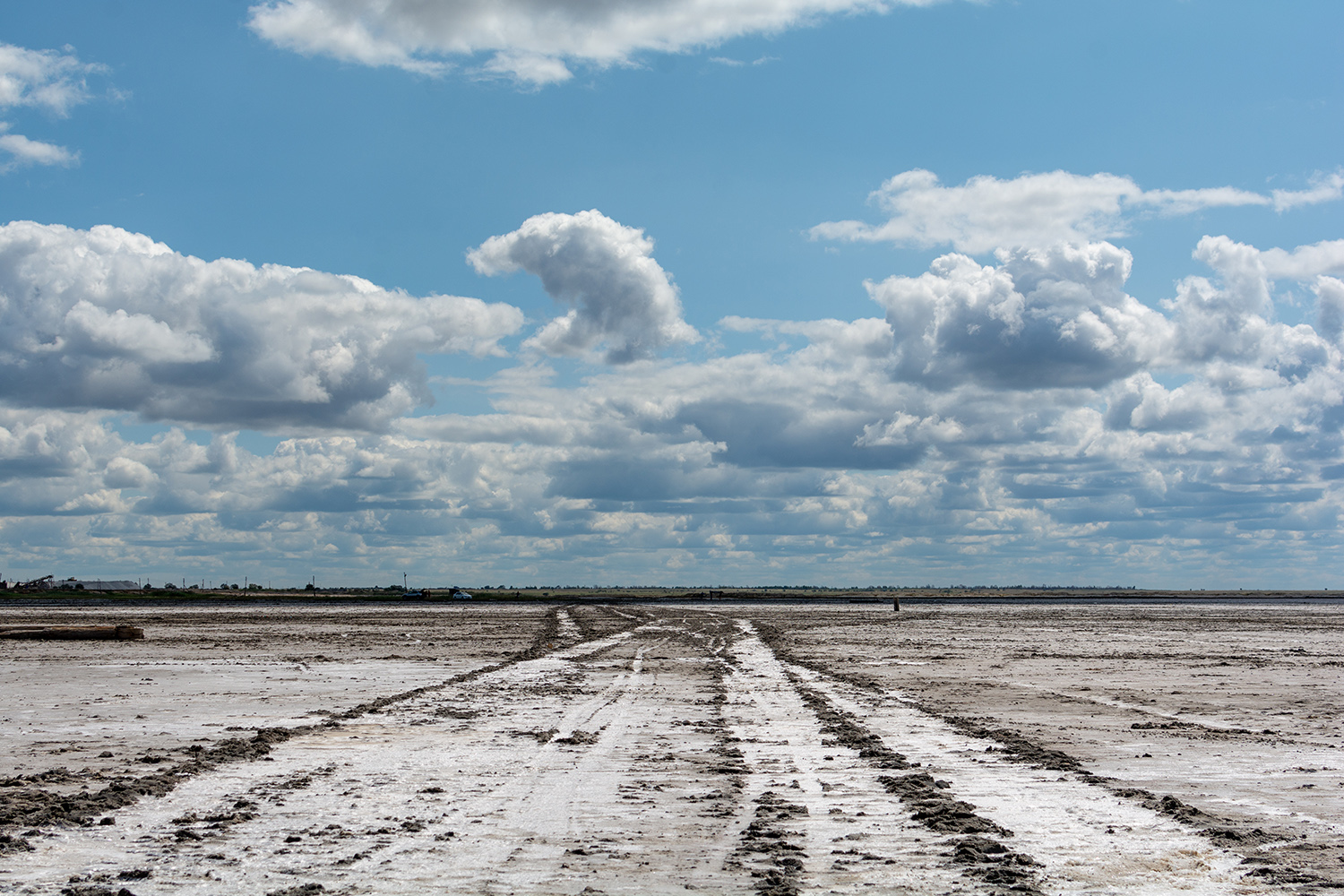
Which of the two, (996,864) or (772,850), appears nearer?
(996,864)

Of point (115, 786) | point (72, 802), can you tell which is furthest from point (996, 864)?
point (115, 786)

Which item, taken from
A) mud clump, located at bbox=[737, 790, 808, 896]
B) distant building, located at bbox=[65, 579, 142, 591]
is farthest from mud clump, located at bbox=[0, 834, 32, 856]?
distant building, located at bbox=[65, 579, 142, 591]

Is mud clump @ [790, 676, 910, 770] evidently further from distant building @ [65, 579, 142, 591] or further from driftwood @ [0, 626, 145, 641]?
distant building @ [65, 579, 142, 591]

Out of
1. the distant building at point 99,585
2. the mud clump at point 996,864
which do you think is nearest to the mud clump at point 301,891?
the mud clump at point 996,864

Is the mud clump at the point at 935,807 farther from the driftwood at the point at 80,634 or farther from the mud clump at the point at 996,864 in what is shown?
the driftwood at the point at 80,634

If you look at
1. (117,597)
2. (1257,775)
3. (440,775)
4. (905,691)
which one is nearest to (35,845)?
(440,775)

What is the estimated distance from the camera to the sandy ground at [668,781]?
26.3 feet

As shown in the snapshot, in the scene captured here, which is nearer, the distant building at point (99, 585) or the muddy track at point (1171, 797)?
the muddy track at point (1171, 797)

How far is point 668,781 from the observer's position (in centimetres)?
1171

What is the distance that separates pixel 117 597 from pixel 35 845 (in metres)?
133

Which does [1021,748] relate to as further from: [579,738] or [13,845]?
[13,845]

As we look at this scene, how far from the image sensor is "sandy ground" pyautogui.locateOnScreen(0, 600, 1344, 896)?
803 centimetres

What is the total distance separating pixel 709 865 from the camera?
814cm

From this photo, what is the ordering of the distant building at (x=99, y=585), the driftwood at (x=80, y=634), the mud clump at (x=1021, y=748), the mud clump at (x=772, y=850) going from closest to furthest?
the mud clump at (x=772, y=850), the mud clump at (x=1021, y=748), the driftwood at (x=80, y=634), the distant building at (x=99, y=585)
